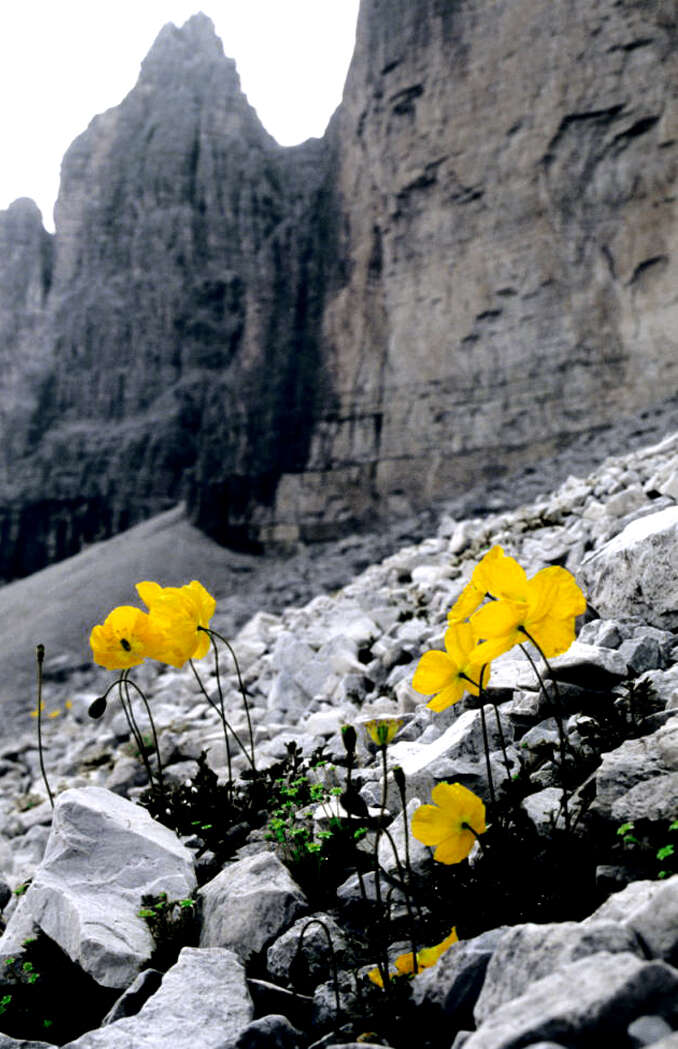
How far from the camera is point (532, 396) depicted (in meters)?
19.9

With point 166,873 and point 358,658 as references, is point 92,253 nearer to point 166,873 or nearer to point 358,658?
point 358,658

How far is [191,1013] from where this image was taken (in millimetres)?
1760

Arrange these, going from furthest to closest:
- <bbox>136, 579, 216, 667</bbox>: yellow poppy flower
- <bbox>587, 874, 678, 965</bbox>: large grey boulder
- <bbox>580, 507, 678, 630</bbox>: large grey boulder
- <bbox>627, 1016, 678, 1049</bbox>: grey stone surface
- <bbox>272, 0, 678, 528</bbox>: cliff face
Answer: <bbox>272, 0, 678, 528</bbox>: cliff face < <bbox>580, 507, 678, 630</bbox>: large grey boulder < <bbox>136, 579, 216, 667</bbox>: yellow poppy flower < <bbox>587, 874, 678, 965</bbox>: large grey boulder < <bbox>627, 1016, 678, 1049</bbox>: grey stone surface

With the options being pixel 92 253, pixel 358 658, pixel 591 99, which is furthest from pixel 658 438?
pixel 92 253

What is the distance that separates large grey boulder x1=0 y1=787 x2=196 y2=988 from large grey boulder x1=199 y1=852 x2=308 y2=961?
0.69 ft

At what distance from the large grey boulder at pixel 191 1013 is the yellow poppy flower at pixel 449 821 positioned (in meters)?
0.56

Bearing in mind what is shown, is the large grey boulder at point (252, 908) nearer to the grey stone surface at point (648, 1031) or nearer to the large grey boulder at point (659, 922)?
the large grey boulder at point (659, 922)

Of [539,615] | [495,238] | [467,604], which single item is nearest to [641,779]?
[539,615]

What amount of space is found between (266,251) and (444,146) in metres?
8.21

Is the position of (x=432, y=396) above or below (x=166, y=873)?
above

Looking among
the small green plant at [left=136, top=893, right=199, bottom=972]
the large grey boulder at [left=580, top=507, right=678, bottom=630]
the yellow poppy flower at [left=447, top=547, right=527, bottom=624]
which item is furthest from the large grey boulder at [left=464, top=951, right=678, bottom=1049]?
the large grey boulder at [left=580, top=507, right=678, bottom=630]

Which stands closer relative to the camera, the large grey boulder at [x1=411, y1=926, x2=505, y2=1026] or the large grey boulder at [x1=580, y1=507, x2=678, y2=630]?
the large grey boulder at [x1=411, y1=926, x2=505, y2=1026]

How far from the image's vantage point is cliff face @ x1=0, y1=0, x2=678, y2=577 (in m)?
18.7

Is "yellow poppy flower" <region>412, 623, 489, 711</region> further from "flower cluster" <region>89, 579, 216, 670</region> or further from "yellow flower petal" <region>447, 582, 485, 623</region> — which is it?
"flower cluster" <region>89, 579, 216, 670</region>
